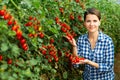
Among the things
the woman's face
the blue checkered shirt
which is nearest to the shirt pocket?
the blue checkered shirt

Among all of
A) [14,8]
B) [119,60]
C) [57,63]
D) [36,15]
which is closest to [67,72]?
[57,63]

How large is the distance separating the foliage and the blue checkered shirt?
142 mm

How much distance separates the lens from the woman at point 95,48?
347 centimetres

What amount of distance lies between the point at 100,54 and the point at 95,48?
91 millimetres

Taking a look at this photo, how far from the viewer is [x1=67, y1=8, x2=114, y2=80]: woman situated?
347cm

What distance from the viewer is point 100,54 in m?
3.49

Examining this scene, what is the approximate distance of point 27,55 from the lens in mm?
2496

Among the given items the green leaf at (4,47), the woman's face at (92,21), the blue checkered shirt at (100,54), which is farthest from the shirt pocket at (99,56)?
the green leaf at (4,47)

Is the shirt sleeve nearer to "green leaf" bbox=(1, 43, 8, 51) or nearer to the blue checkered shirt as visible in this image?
the blue checkered shirt

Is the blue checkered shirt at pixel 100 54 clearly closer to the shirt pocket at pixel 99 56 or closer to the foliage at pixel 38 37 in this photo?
the shirt pocket at pixel 99 56

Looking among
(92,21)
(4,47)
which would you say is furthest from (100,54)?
(4,47)

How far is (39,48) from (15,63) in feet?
1.75

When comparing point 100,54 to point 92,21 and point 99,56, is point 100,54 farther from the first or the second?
point 92,21

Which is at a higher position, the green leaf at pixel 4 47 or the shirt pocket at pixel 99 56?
the green leaf at pixel 4 47
